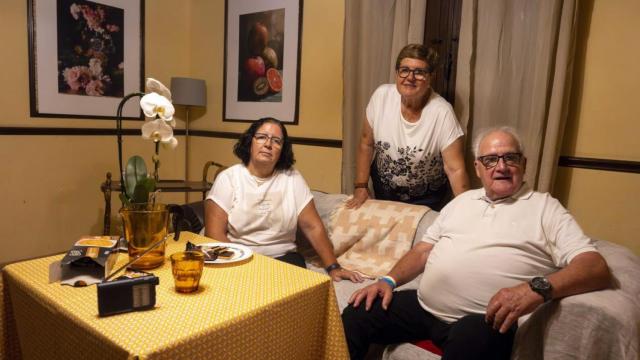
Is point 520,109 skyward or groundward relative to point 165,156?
skyward

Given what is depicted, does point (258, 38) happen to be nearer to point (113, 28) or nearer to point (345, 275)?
point (113, 28)

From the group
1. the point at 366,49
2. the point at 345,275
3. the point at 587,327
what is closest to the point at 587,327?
the point at 587,327

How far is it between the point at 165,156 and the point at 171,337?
3242 mm

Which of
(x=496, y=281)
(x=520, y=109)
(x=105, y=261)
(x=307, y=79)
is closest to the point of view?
(x=105, y=261)

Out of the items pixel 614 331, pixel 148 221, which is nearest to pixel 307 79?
pixel 148 221

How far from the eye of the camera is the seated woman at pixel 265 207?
1.97 m

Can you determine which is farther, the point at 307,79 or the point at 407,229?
the point at 307,79

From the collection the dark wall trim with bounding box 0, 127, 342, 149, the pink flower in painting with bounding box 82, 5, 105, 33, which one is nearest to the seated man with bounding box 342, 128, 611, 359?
the dark wall trim with bounding box 0, 127, 342, 149

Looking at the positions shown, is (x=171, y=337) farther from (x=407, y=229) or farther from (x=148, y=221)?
(x=407, y=229)

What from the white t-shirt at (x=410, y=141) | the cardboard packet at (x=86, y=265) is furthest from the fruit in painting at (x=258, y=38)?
the cardboard packet at (x=86, y=265)

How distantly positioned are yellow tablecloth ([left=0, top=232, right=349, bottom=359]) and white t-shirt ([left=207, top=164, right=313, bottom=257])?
63 cm

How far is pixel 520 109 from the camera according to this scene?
2143 mm

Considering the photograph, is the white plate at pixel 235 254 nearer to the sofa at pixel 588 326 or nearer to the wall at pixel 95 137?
the sofa at pixel 588 326

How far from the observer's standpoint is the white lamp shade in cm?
355
